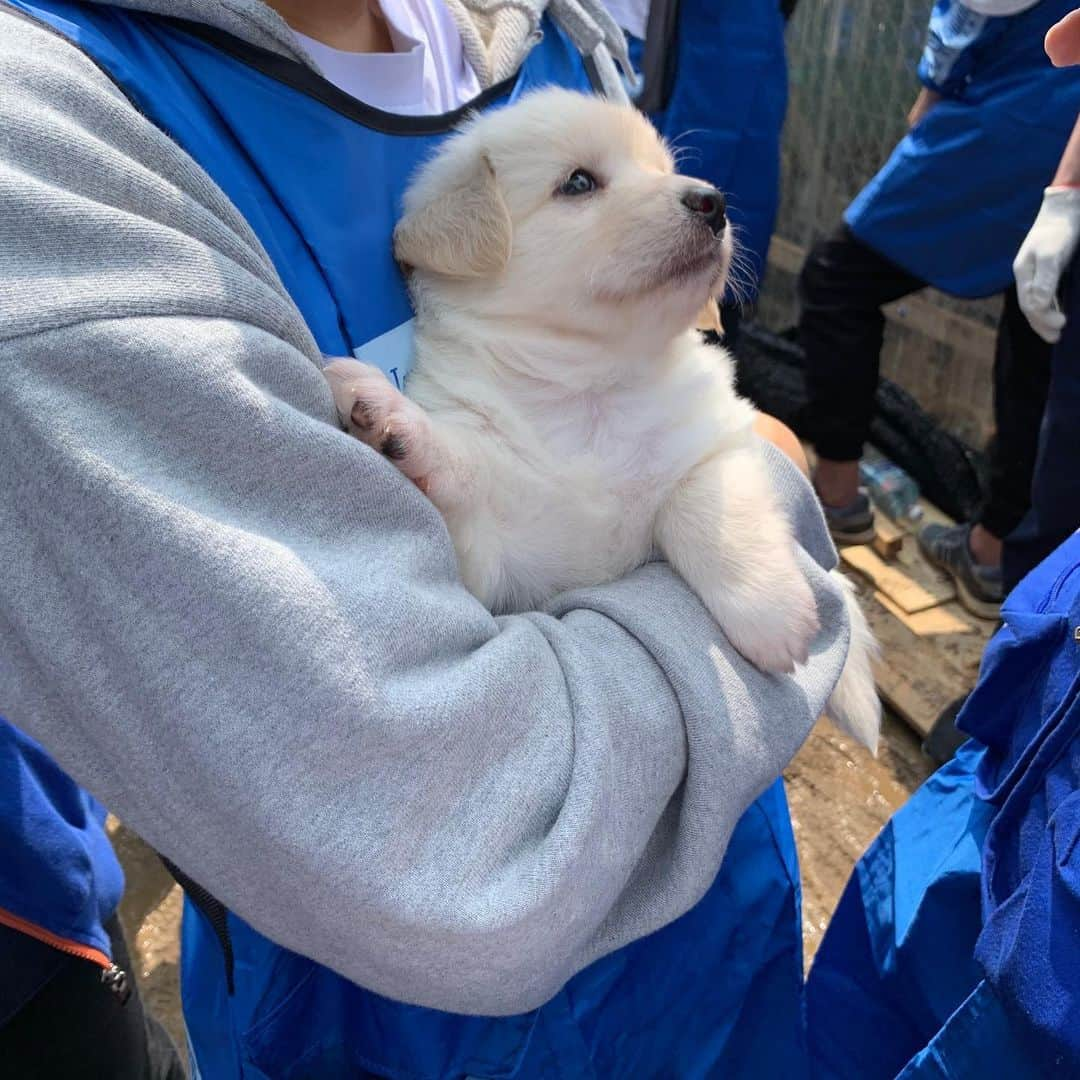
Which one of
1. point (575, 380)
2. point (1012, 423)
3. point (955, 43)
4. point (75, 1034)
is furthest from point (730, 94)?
point (75, 1034)

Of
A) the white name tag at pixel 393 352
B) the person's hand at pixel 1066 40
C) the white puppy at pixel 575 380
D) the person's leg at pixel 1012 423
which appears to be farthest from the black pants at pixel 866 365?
the white name tag at pixel 393 352

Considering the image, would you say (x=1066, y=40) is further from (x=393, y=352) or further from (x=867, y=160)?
(x=867, y=160)

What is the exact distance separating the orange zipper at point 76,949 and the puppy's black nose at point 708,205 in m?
1.57

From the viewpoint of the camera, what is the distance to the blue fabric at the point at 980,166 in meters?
3.12

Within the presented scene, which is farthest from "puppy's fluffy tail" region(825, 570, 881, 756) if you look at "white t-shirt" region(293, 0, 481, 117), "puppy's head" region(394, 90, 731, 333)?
"white t-shirt" region(293, 0, 481, 117)

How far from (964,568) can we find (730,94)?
2106 millimetres

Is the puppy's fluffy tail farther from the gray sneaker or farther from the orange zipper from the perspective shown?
the gray sneaker

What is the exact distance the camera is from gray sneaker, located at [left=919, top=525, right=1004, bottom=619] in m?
3.83

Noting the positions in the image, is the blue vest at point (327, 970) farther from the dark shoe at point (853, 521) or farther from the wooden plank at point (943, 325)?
the wooden plank at point (943, 325)

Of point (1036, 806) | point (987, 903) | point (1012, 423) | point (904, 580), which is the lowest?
point (904, 580)

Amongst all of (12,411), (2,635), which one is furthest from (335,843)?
(12,411)

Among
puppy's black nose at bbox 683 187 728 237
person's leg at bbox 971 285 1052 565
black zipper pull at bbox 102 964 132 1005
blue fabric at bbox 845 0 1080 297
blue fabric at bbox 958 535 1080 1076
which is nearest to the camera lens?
blue fabric at bbox 958 535 1080 1076

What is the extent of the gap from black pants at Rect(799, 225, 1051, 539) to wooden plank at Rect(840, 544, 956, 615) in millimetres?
341

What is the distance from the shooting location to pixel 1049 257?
2.68 meters
